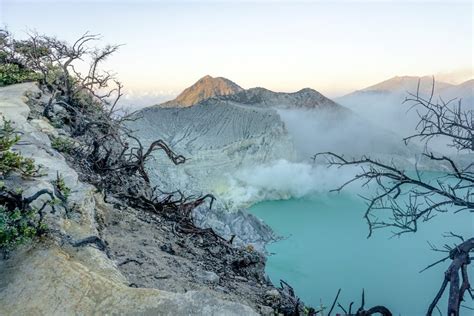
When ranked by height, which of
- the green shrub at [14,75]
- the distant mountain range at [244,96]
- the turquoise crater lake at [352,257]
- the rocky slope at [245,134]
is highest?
the distant mountain range at [244,96]

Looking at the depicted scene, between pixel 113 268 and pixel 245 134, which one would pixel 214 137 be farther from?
pixel 113 268

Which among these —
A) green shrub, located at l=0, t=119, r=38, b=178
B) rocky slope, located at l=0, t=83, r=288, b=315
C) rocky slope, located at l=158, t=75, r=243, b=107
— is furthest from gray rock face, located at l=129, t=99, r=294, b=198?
green shrub, located at l=0, t=119, r=38, b=178

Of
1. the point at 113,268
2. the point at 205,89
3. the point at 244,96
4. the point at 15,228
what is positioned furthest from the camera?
the point at 205,89

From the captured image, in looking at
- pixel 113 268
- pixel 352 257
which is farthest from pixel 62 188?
pixel 352 257

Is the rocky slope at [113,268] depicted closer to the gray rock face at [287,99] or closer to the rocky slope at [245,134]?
the rocky slope at [245,134]

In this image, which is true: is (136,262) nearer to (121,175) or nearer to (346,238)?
(121,175)

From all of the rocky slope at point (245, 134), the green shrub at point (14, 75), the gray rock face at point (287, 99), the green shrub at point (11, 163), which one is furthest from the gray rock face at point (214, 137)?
the green shrub at point (11, 163)

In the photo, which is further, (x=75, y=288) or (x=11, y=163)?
(x=11, y=163)

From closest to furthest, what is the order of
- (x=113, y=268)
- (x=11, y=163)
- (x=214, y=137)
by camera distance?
Result: (x=113, y=268) → (x=11, y=163) → (x=214, y=137)

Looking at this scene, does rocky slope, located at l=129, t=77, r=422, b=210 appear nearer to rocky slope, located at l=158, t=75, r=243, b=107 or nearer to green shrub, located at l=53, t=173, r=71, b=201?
rocky slope, located at l=158, t=75, r=243, b=107
